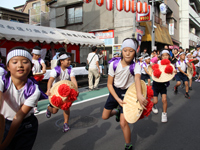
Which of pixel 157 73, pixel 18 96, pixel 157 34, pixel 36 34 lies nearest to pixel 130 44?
pixel 18 96

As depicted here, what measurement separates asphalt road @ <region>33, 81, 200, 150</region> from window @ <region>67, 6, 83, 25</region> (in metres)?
16.4

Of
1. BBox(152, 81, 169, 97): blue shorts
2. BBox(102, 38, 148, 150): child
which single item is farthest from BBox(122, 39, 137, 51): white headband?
BBox(152, 81, 169, 97): blue shorts

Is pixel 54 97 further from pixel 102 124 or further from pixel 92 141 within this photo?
pixel 102 124

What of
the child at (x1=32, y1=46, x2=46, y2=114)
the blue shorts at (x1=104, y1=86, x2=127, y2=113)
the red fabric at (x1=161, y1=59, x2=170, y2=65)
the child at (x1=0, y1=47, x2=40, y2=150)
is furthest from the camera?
the child at (x1=32, y1=46, x2=46, y2=114)

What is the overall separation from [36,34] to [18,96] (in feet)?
27.9

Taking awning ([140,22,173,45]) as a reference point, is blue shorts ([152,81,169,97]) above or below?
below

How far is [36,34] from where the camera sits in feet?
32.2

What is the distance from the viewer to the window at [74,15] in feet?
65.5

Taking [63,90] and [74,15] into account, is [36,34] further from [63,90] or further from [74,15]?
[74,15]

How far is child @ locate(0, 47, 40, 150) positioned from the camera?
1953mm

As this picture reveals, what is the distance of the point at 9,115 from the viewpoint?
6.75 feet

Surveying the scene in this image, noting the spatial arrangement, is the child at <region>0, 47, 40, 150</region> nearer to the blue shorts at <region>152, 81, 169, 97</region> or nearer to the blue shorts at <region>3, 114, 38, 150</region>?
the blue shorts at <region>3, 114, 38, 150</region>

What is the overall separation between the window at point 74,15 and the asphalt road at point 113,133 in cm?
1644

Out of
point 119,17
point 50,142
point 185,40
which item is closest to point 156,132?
point 50,142
